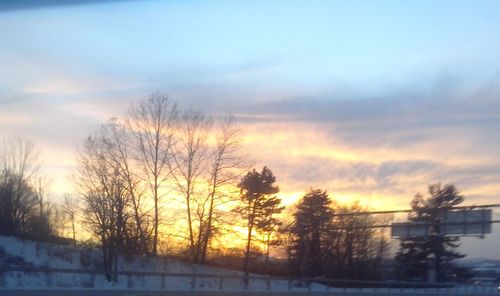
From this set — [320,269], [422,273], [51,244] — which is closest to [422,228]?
[422,273]

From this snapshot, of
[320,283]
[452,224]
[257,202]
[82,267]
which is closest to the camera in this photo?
[452,224]

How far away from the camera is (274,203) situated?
227 ft

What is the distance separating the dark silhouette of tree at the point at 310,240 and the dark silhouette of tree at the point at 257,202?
Result: 2.38 m

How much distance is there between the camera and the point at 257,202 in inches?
2616

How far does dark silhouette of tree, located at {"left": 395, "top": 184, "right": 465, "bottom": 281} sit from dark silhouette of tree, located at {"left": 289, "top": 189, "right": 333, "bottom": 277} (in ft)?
21.5

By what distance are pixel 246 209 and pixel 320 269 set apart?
28.5ft

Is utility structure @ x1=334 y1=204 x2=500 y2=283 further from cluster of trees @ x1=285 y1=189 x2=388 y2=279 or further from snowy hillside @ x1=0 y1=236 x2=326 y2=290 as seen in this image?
cluster of trees @ x1=285 y1=189 x2=388 y2=279

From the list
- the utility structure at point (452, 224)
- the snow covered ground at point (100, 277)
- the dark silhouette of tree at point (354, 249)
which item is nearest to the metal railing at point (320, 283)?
the snow covered ground at point (100, 277)

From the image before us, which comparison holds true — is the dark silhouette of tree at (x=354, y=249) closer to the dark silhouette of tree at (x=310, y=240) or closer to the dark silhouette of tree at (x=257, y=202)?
the dark silhouette of tree at (x=310, y=240)

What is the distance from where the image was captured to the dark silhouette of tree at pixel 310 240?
6738 cm

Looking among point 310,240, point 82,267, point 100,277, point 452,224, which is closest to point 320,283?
point 452,224

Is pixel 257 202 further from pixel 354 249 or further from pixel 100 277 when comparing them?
pixel 100 277

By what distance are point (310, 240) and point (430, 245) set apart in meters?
14.6

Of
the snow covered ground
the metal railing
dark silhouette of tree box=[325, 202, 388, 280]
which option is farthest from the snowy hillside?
dark silhouette of tree box=[325, 202, 388, 280]
